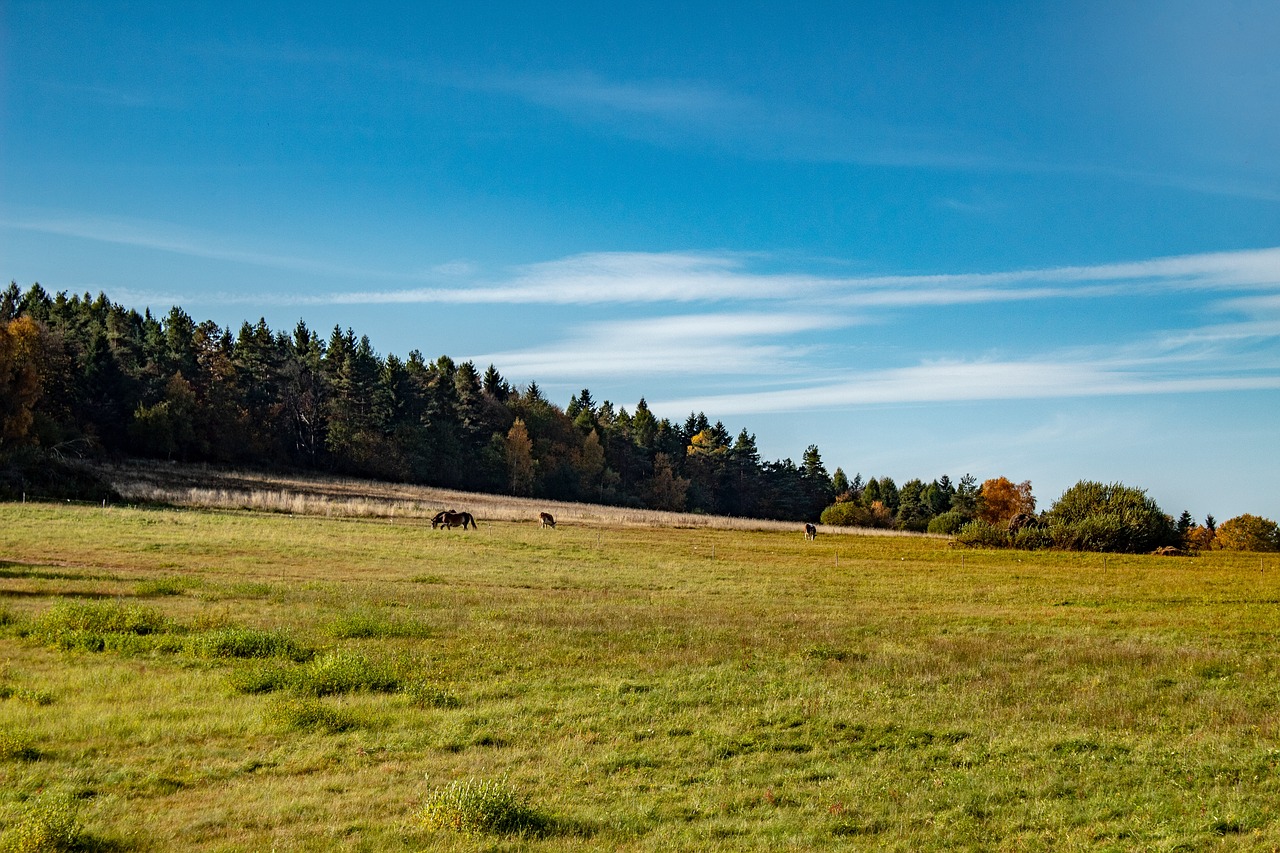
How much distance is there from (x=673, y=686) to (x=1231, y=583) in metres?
34.8

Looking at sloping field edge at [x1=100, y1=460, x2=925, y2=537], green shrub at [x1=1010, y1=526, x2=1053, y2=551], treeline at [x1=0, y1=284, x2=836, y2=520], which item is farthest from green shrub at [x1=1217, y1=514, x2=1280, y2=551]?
treeline at [x1=0, y1=284, x2=836, y2=520]

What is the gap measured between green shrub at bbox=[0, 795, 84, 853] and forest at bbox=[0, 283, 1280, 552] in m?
58.6

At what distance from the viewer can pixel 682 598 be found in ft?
97.0

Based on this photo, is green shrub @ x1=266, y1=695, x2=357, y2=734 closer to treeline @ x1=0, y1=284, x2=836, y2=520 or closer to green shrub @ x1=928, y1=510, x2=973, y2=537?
treeline @ x1=0, y1=284, x2=836, y2=520

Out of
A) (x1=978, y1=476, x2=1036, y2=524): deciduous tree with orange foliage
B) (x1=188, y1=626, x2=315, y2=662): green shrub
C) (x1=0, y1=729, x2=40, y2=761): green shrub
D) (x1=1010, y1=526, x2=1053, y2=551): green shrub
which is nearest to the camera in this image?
(x1=0, y1=729, x2=40, y2=761): green shrub

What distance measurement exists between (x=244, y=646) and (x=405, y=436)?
97943mm

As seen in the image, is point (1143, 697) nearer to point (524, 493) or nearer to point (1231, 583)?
point (1231, 583)

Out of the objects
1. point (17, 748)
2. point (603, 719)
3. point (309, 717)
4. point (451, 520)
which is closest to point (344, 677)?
point (309, 717)

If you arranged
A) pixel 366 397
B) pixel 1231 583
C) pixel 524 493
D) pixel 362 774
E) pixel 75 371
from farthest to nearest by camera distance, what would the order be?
pixel 524 493 < pixel 366 397 < pixel 75 371 < pixel 1231 583 < pixel 362 774

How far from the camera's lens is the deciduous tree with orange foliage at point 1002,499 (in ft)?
372

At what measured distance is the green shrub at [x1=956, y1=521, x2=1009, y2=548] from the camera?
62.4m

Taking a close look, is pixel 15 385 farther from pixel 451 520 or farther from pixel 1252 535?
pixel 1252 535

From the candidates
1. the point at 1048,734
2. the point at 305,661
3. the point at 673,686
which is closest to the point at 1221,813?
the point at 1048,734

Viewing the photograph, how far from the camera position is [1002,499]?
117250mm
